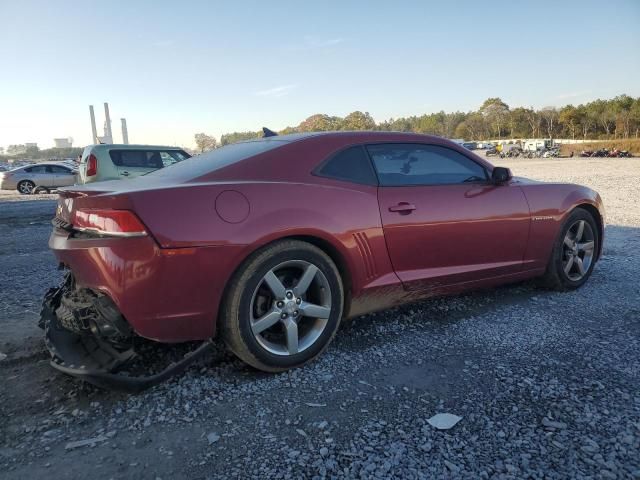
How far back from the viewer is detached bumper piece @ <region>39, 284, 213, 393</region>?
2.44 metres

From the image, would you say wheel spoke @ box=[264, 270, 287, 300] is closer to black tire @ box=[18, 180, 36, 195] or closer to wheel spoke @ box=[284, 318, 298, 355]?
wheel spoke @ box=[284, 318, 298, 355]

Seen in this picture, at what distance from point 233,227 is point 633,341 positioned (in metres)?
2.71

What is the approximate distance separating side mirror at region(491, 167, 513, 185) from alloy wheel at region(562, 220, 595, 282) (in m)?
0.95

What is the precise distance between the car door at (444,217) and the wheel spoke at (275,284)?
2.69 feet

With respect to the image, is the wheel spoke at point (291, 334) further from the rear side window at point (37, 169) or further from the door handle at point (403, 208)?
the rear side window at point (37, 169)

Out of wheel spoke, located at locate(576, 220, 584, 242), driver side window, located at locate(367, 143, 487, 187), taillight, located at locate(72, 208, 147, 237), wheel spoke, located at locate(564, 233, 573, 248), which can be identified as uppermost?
driver side window, located at locate(367, 143, 487, 187)

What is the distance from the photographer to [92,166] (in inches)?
425

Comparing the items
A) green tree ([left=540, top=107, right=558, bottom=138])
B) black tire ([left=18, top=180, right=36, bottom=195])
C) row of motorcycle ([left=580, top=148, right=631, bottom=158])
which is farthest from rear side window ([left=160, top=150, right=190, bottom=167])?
green tree ([left=540, top=107, right=558, bottom=138])

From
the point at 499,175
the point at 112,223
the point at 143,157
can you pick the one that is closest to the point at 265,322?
the point at 112,223

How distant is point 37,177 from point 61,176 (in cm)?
92

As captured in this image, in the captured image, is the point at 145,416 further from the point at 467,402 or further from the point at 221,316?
the point at 467,402

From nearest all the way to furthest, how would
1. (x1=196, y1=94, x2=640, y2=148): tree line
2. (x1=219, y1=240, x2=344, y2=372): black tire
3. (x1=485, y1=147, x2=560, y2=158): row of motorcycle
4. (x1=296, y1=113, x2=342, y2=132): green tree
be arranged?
(x1=219, y1=240, x2=344, y2=372): black tire, (x1=485, y1=147, x2=560, y2=158): row of motorcycle, (x1=196, y1=94, x2=640, y2=148): tree line, (x1=296, y1=113, x2=342, y2=132): green tree

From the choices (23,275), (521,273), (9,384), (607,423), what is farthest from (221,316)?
(23,275)

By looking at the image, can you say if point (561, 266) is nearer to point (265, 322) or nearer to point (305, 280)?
point (305, 280)
